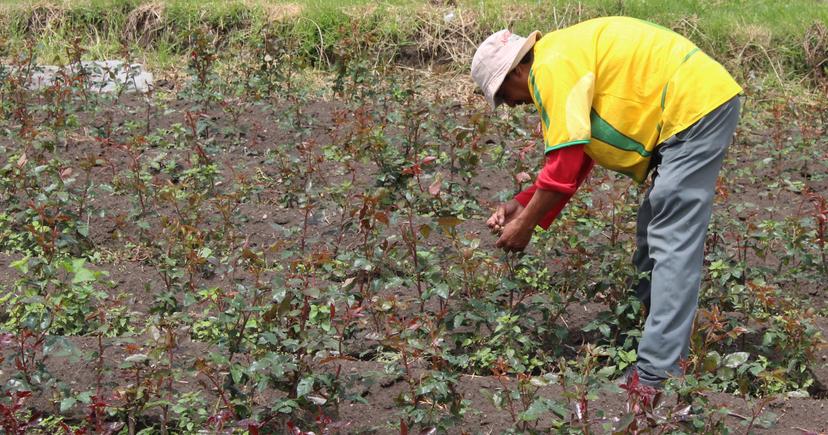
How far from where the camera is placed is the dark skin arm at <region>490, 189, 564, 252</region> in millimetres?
3680

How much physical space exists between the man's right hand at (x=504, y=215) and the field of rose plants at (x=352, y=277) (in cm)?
18

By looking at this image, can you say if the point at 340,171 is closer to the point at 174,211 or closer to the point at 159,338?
the point at 174,211

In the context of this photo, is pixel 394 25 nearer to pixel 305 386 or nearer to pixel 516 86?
pixel 516 86

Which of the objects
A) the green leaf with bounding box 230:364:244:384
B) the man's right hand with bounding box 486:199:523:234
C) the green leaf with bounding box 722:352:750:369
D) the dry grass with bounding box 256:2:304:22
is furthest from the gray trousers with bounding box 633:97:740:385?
the dry grass with bounding box 256:2:304:22

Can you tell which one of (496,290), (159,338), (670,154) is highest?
(670,154)

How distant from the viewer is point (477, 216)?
5359mm

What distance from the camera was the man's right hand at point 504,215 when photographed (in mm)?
4035

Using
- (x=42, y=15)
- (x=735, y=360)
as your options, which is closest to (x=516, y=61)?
(x=735, y=360)

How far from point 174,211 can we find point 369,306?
67.2 inches

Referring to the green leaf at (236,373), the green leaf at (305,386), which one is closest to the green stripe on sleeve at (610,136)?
the green leaf at (305,386)

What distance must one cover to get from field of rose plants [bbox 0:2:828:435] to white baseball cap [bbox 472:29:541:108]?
0.50 m

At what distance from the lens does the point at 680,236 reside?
3.66m

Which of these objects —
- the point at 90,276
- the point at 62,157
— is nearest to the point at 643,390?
the point at 90,276

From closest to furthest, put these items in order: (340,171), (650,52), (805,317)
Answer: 1. (650,52)
2. (805,317)
3. (340,171)
